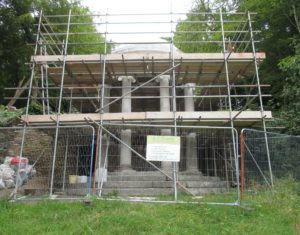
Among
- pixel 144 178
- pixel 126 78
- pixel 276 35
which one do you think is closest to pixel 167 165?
pixel 144 178

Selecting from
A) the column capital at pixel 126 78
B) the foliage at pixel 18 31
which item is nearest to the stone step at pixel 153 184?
the column capital at pixel 126 78

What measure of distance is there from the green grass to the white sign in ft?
3.97

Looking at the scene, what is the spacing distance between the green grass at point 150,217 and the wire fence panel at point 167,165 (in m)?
2.47

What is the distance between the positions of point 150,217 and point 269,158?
5151 millimetres

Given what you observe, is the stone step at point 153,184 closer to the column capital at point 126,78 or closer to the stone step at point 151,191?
the stone step at point 151,191

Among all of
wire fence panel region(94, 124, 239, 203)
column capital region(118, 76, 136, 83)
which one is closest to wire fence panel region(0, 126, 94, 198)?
wire fence panel region(94, 124, 239, 203)

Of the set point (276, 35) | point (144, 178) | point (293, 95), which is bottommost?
point (144, 178)

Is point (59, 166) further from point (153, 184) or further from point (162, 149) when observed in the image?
point (162, 149)

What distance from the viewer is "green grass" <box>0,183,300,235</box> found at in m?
8.41

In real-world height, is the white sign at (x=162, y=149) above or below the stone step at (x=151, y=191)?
above

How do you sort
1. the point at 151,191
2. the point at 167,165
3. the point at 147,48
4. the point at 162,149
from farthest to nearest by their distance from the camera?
the point at 147,48
the point at 167,165
the point at 151,191
the point at 162,149

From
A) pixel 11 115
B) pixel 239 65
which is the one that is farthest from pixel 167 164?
pixel 11 115

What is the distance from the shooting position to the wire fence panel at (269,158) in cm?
1202

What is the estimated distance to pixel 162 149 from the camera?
10.7 meters
